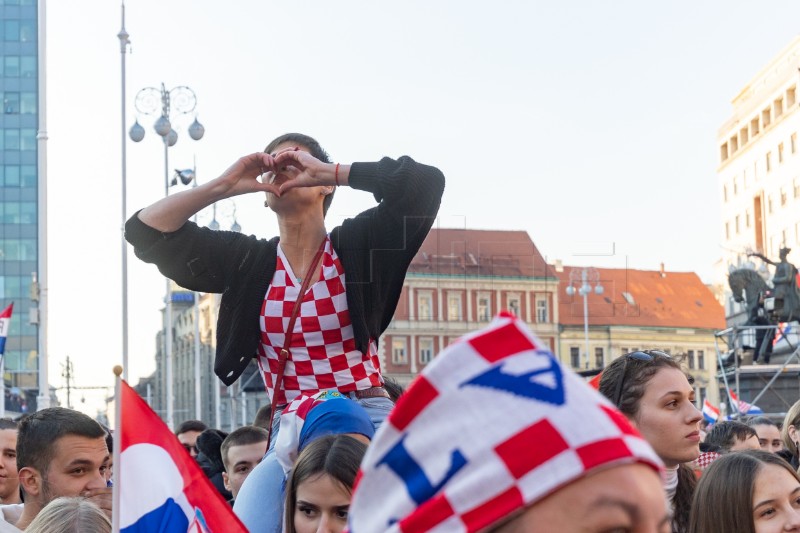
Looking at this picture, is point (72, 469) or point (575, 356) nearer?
point (72, 469)

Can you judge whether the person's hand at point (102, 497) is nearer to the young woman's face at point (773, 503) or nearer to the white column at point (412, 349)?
the young woman's face at point (773, 503)

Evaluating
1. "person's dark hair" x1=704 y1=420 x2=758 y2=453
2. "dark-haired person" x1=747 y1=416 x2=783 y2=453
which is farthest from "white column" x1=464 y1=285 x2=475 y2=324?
"person's dark hair" x1=704 y1=420 x2=758 y2=453

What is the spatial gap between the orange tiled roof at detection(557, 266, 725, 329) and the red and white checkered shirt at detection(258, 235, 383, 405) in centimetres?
8958

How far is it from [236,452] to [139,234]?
12.7ft

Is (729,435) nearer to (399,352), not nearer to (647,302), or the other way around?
(399,352)

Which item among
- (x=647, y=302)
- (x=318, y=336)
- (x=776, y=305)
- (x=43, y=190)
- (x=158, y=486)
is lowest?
(x=158, y=486)

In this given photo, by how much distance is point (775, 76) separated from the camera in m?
92.4

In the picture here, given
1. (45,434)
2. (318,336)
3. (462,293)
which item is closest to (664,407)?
(318,336)

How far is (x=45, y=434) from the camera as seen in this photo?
5.86 m

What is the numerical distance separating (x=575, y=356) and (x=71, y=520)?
9774cm

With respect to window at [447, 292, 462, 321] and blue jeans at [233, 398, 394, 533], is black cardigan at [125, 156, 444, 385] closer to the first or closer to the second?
blue jeans at [233, 398, 394, 533]

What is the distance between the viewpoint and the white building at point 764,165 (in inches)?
3410

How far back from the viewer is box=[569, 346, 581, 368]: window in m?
100

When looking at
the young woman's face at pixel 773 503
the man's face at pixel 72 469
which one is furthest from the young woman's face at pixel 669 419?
the man's face at pixel 72 469
